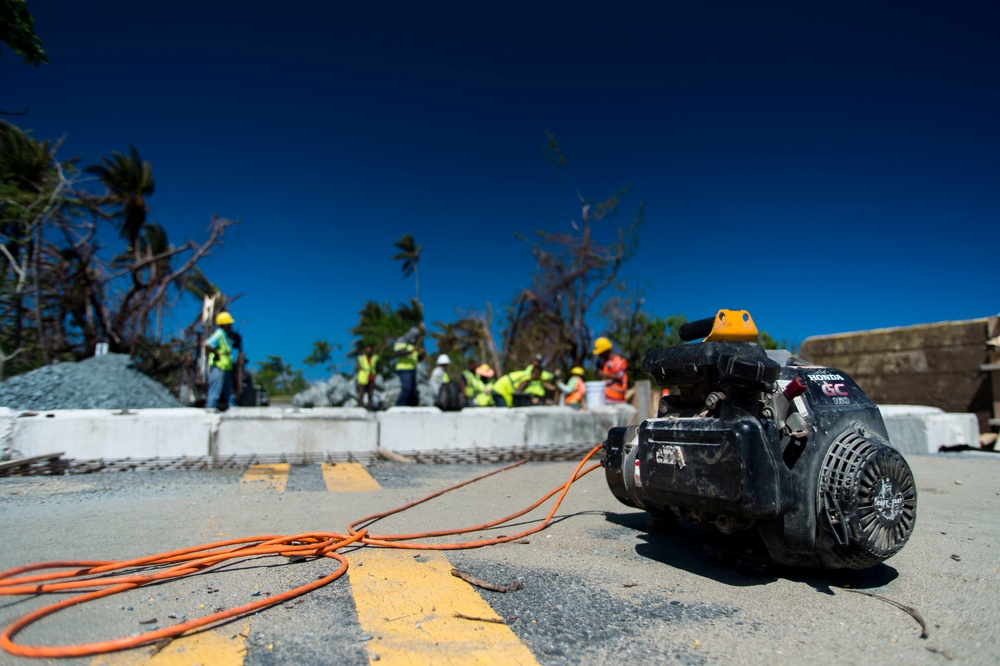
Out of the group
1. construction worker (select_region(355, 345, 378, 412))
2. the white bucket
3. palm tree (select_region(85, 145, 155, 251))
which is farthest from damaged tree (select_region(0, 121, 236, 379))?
the white bucket

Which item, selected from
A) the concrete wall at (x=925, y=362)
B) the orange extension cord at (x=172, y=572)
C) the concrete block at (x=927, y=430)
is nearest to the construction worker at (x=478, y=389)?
the concrete wall at (x=925, y=362)

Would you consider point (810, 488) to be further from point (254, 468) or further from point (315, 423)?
point (315, 423)

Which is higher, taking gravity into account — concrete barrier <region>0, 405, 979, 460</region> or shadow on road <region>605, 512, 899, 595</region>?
concrete barrier <region>0, 405, 979, 460</region>

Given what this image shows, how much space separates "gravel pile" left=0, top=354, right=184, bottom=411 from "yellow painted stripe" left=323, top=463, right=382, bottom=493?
4.83 metres

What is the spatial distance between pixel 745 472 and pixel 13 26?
6.54 m

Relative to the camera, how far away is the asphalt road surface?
85.4 inches

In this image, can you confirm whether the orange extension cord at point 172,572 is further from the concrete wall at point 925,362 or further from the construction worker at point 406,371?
the concrete wall at point 925,362

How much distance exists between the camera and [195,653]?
2.08 meters

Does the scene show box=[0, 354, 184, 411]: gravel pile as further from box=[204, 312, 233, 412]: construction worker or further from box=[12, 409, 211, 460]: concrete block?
box=[12, 409, 211, 460]: concrete block

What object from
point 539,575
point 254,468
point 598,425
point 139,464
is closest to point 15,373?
point 139,464

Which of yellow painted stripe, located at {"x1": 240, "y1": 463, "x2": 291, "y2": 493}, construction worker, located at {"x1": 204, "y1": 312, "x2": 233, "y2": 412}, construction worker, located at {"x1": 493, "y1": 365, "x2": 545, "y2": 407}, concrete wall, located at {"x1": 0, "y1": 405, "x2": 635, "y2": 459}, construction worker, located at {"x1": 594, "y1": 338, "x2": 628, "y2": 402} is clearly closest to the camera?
yellow painted stripe, located at {"x1": 240, "y1": 463, "x2": 291, "y2": 493}

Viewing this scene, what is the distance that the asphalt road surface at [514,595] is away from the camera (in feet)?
7.11

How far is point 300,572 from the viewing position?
3010 millimetres

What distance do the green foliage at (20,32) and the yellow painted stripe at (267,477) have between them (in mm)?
4188
